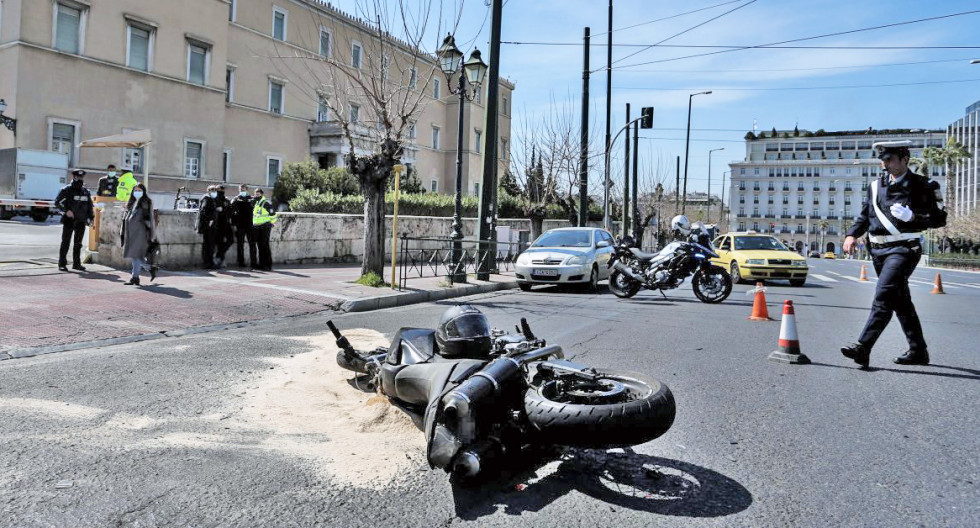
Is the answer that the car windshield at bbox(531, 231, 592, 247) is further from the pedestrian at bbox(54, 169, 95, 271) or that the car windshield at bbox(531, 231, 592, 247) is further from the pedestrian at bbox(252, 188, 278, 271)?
the pedestrian at bbox(54, 169, 95, 271)

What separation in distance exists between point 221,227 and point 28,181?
59.7 feet

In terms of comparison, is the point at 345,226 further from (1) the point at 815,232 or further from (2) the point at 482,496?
(1) the point at 815,232

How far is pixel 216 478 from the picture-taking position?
3100mm

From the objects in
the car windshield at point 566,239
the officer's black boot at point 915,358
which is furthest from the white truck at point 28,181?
the officer's black boot at point 915,358

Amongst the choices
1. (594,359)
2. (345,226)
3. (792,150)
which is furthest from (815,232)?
(594,359)

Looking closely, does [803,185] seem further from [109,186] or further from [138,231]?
[138,231]

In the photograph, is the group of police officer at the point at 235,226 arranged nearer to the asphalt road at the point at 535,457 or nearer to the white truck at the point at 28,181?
the asphalt road at the point at 535,457

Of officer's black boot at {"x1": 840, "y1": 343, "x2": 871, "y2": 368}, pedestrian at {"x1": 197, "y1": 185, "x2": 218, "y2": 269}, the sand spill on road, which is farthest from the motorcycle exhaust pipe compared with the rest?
the sand spill on road

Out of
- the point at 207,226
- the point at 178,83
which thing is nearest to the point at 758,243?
the point at 207,226

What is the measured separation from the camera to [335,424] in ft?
12.9

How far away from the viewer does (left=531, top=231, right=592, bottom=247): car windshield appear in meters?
15.5

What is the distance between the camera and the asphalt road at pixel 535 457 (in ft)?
9.13

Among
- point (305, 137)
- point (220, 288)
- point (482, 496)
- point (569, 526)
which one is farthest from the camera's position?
point (305, 137)

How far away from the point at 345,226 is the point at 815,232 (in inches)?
5086
